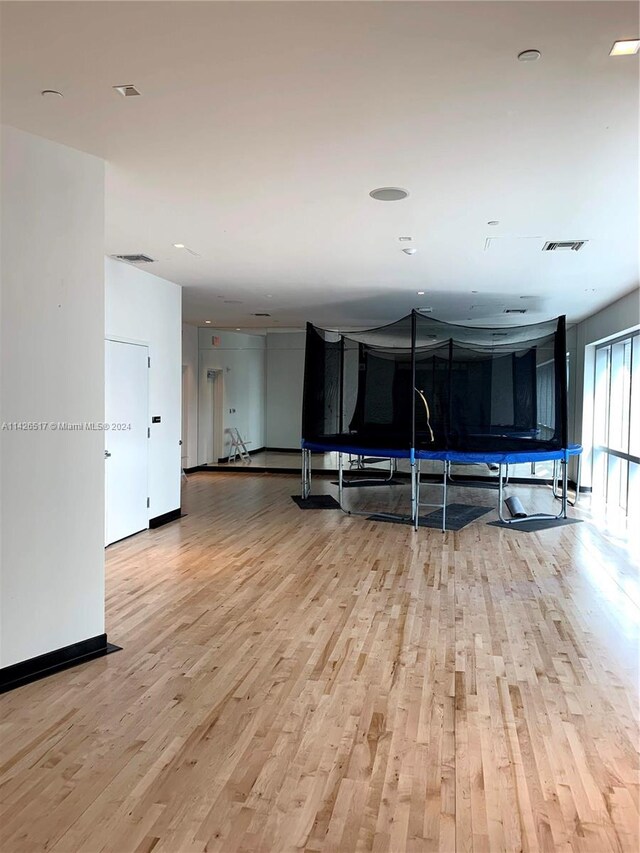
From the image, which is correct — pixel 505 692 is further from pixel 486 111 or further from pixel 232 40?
pixel 232 40

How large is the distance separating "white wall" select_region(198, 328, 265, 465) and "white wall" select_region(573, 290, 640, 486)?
6662mm

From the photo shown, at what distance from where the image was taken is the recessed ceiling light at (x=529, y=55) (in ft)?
7.41

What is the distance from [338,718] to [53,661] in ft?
5.10

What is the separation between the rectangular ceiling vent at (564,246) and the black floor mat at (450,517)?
10.3 ft

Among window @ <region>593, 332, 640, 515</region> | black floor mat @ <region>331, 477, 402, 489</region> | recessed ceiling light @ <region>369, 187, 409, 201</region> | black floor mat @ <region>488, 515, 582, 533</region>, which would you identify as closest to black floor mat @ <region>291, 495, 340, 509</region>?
black floor mat @ <region>331, 477, 402, 489</region>

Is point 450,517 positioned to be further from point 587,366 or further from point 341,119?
point 341,119

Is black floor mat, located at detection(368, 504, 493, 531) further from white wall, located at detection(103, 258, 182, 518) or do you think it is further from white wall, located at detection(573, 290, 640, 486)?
white wall, located at detection(573, 290, 640, 486)

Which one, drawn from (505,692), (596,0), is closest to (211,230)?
(596,0)

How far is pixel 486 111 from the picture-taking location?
273 centimetres

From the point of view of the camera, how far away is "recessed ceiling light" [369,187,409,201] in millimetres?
3779

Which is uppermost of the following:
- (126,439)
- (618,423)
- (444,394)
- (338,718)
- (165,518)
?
(444,394)

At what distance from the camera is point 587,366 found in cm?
967

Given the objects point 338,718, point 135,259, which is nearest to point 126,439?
point 135,259

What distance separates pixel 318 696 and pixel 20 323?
2.35 meters
